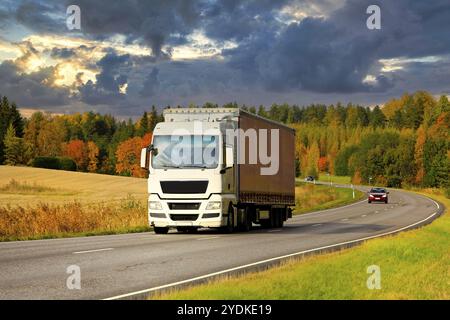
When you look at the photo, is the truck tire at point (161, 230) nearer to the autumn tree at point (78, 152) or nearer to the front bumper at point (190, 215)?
the front bumper at point (190, 215)

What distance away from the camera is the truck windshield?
24.5 m

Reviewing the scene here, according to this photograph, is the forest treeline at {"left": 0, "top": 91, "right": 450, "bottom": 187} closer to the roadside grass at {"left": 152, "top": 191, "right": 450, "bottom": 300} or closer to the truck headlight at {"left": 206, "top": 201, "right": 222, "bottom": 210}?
the truck headlight at {"left": 206, "top": 201, "right": 222, "bottom": 210}

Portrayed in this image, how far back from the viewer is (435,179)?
5463 inches

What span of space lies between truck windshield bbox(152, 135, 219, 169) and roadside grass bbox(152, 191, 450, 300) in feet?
27.9

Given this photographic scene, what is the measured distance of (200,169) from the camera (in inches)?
962

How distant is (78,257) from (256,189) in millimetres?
12566

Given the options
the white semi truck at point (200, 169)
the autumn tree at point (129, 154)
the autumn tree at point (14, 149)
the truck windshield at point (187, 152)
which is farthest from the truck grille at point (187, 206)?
the autumn tree at point (129, 154)

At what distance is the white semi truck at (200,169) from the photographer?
24375 millimetres

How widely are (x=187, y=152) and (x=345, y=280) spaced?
44.3ft

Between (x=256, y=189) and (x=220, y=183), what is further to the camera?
(x=256, y=189)

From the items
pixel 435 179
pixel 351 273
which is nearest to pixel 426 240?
pixel 351 273

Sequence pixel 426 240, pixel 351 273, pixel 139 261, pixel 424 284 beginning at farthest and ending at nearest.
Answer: pixel 426 240, pixel 139 261, pixel 351 273, pixel 424 284

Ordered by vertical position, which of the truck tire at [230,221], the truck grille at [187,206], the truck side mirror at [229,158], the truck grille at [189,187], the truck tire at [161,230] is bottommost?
the truck tire at [161,230]
